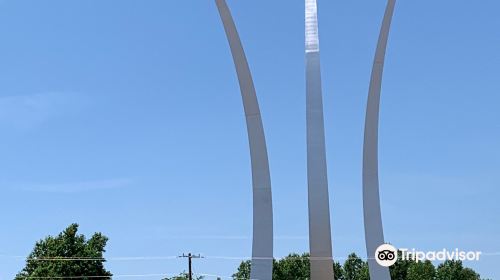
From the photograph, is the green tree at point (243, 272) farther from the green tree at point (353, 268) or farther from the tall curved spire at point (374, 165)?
the tall curved spire at point (374, 165)

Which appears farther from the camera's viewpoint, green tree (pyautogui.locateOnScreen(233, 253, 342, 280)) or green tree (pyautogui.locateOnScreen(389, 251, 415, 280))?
green tree (pyautogui.locateOnScreen(233, 253, 342, 280))

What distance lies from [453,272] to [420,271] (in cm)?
Answer: 445

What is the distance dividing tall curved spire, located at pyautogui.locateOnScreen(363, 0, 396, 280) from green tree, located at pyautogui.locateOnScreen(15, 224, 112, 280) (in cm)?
2859

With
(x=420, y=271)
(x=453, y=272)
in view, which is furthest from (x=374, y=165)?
(x=453, y=272)

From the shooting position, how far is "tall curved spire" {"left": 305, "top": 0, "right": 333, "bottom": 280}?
19.6 m

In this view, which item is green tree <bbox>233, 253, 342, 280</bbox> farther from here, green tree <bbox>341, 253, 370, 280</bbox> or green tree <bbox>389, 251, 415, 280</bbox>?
green tree <bbox>389, 251, 415, 280</bbox>

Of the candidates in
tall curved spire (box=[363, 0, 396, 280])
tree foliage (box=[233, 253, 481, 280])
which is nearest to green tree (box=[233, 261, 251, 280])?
tree foliage (box=[233, 253, 481, 280])

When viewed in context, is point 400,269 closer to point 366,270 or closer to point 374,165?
point 366,270

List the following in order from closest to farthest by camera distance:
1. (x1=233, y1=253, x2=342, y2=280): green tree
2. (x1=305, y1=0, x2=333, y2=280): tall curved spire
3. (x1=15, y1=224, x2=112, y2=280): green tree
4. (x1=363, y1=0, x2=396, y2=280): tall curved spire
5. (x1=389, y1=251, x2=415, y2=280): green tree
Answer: (x1=305, y1=0, x2=333, y2=280): tall curved spire
(x1=363, y1=0, x2=396, y2=280): tall curved spire
(x1=15, y1=224, x2=112, y2=280): green tree
(x1=389, y1=251, x2=415, y2=280): green tree
(x1=233, y1=253, x2=342, y2=280): green tree

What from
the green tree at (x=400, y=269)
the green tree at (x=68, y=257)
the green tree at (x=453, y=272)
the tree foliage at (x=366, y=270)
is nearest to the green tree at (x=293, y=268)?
the tree foliage at (x=366, y=270)

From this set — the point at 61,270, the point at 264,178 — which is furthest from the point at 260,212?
the point at 61,270

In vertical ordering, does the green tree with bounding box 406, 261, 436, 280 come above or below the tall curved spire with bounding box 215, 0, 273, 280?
below

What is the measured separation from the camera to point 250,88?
68.9 feet

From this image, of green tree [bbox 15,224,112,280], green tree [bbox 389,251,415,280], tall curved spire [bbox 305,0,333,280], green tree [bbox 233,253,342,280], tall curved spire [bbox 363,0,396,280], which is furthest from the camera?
green tree [bbox 233,253,342,280]
